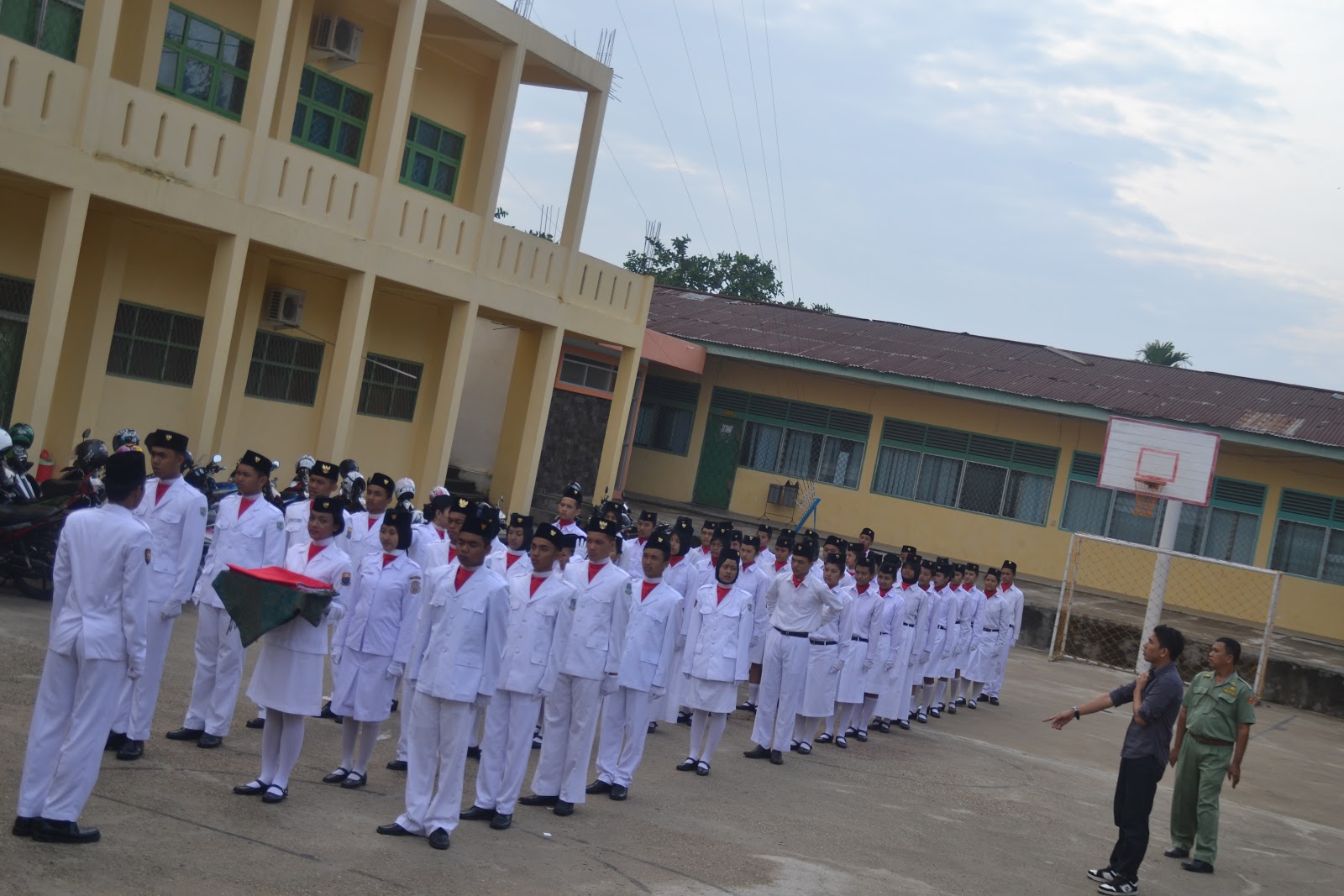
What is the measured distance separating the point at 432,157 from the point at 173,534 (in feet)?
43.1

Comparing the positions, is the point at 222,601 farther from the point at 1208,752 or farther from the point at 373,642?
the point at 1208,752

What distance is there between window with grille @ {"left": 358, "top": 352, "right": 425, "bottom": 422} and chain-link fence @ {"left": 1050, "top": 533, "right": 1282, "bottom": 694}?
10894 millimetres

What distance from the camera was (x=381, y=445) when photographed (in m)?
20.4

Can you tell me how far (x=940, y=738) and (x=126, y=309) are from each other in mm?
10825

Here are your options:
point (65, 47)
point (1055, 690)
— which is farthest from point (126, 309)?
point (1055, 690)

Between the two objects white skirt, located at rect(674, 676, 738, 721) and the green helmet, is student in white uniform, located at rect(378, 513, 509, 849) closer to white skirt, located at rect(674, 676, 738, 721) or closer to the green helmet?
white skirt, located at rect(674, 676, 738, 721)

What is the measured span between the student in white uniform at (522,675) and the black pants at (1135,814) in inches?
147

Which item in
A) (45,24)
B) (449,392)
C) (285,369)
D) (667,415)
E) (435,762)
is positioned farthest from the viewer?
(667,415)

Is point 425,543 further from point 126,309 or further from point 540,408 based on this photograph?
point 540,408

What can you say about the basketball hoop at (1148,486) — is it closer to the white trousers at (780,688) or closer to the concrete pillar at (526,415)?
the concrete pillar at (526,415)

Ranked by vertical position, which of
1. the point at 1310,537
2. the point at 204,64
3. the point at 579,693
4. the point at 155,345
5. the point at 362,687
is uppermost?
the point at 204,64

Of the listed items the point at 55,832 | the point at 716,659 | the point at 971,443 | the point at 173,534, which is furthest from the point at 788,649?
the point at 971,443

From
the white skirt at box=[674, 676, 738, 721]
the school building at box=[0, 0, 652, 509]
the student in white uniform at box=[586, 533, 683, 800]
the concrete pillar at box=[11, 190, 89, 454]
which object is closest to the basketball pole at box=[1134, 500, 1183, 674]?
the school building at box=[0, 0, 652, 509]

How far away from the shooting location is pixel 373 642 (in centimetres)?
777
